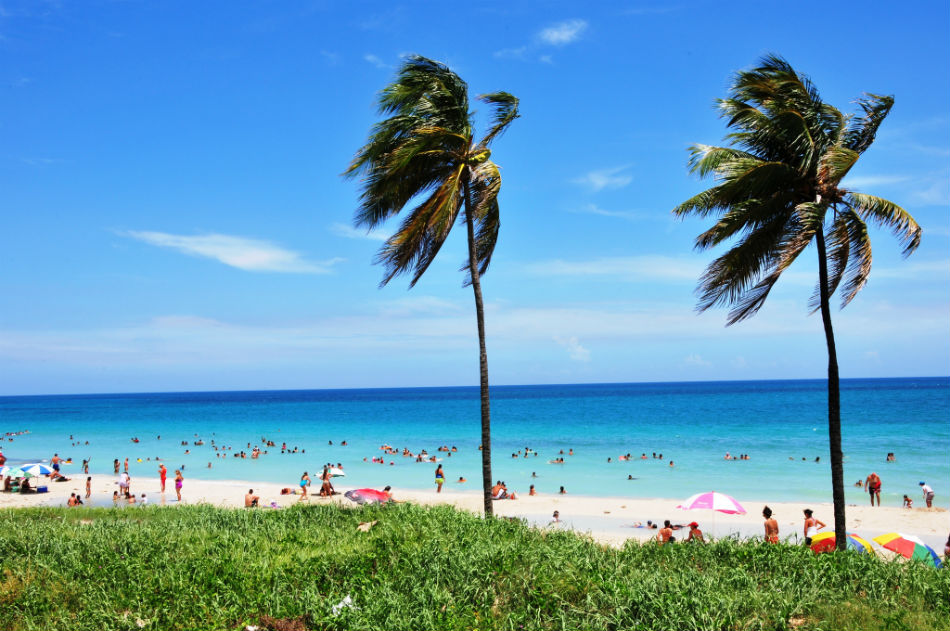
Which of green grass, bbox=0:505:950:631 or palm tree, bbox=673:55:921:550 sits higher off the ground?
palm tree, bbox=673:55:921:550

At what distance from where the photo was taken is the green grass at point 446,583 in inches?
259

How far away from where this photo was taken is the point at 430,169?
13469 mm

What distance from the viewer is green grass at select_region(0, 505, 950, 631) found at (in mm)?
6574

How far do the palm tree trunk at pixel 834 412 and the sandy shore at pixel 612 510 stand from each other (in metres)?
5.20

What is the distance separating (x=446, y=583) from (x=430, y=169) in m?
A: 8.81

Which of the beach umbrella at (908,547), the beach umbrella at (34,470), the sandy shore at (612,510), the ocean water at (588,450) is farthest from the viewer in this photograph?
the ocean water at (588,450)

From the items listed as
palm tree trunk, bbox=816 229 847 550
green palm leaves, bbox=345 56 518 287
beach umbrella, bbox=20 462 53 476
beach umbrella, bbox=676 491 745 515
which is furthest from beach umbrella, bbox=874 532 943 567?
beach umbrella, bbox=20 462 53 476

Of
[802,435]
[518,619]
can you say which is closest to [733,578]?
[518,619]

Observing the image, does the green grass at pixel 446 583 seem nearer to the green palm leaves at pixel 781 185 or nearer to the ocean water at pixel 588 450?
the green palm leaves at pixel 781 185

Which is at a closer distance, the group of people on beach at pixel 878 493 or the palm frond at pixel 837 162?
the palm frond at pixel 837 162

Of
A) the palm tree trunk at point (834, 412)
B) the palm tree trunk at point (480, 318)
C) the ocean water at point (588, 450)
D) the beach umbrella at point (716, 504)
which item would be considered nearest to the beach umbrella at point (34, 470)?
the ocean water at point (588, 450)

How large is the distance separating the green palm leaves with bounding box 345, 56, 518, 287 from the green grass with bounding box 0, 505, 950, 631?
6130 mm

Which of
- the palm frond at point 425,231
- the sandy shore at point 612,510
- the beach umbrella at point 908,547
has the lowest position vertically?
the sandy shore at point 612,510

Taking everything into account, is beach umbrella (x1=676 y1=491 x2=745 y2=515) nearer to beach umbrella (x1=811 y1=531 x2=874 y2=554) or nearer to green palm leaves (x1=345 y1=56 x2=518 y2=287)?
beach umbrella (x1=811 y1=531 x2=874 y2=554)
